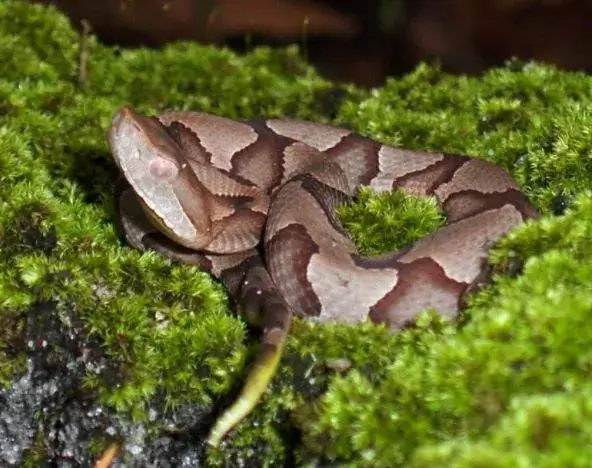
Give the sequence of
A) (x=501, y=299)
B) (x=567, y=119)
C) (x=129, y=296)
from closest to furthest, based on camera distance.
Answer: (x=501, y=299) < (x=129, y=296) < (x=567, y=119)

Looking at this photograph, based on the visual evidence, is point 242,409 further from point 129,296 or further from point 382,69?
point 382,69

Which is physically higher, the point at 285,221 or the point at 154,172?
the point at 154,172

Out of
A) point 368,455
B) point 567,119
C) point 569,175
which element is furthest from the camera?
point 567,119

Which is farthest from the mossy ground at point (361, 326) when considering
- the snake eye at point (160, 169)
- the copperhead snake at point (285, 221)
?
the snake eye at point (160, 169)

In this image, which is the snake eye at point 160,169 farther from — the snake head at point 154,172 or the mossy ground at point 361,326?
the mossy ground at point 361,326

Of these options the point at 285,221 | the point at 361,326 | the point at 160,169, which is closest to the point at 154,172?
the point at 160,169

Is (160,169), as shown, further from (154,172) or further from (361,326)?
(361,326)

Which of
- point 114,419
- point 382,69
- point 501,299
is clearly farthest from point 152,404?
point 382,69
